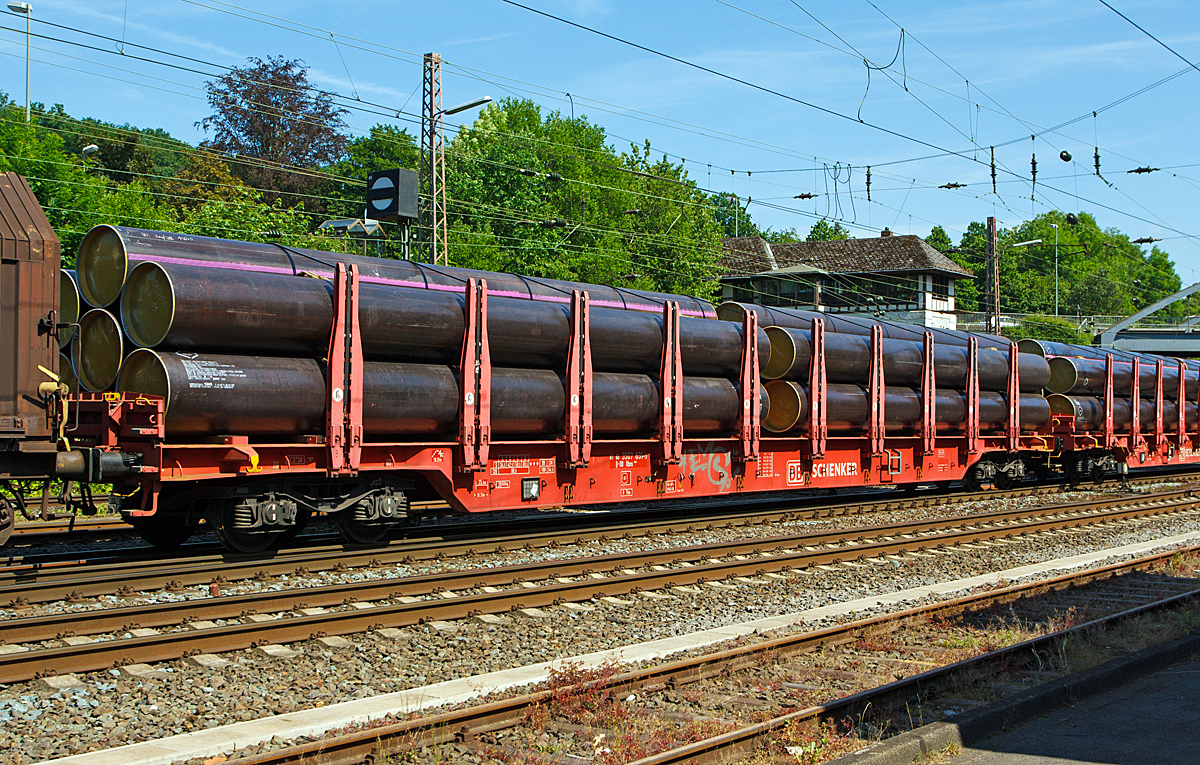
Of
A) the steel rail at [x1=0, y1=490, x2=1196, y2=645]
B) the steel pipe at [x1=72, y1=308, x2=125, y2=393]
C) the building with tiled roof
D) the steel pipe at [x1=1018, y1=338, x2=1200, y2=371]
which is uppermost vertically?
the building with tiled roof

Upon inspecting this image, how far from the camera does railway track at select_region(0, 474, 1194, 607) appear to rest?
996cm

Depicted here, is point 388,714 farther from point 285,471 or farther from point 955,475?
point 955,475

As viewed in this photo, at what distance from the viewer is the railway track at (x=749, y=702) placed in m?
5.83

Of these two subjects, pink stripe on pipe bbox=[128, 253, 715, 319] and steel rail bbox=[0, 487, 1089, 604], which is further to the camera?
pink stripe on pipe bbox=[128, 253, 715, 319]

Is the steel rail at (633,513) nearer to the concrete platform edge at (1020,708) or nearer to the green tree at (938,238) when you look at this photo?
the concrete platform edge at (1020,708)

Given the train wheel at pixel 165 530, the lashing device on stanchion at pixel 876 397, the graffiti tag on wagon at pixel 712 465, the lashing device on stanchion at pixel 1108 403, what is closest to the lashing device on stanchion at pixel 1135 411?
the lashing device on stanchion at pixel 1108 403

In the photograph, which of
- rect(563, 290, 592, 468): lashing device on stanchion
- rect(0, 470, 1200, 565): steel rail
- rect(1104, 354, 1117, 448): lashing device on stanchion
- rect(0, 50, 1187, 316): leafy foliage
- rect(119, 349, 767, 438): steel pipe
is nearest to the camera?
rect(119, 349, 767, 438): steel pipe

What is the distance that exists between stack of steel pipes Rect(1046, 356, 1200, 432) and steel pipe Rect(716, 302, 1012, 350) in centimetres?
246

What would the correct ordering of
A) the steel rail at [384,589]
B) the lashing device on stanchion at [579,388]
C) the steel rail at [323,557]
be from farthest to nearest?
the lashing device on stanchion at [579,388] < the steel rail at [323,557] < the steel rail at [384,589]

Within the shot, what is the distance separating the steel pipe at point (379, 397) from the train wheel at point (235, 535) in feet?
3.63

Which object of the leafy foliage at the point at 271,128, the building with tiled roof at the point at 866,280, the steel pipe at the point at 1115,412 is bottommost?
the steel pipe at the point at 1115,412

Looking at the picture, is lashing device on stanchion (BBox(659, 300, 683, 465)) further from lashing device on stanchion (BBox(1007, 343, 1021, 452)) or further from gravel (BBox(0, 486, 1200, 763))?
lashing device on stanchion (BBox(1007, 343, 1021, 452))

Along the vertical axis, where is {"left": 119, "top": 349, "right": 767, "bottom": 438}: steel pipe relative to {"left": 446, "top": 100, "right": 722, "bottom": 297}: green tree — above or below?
below

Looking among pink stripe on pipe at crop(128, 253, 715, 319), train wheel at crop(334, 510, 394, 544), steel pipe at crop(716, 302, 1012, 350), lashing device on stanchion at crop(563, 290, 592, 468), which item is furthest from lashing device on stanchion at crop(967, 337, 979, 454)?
train wheel at crop(334, 510, 394, 544)
